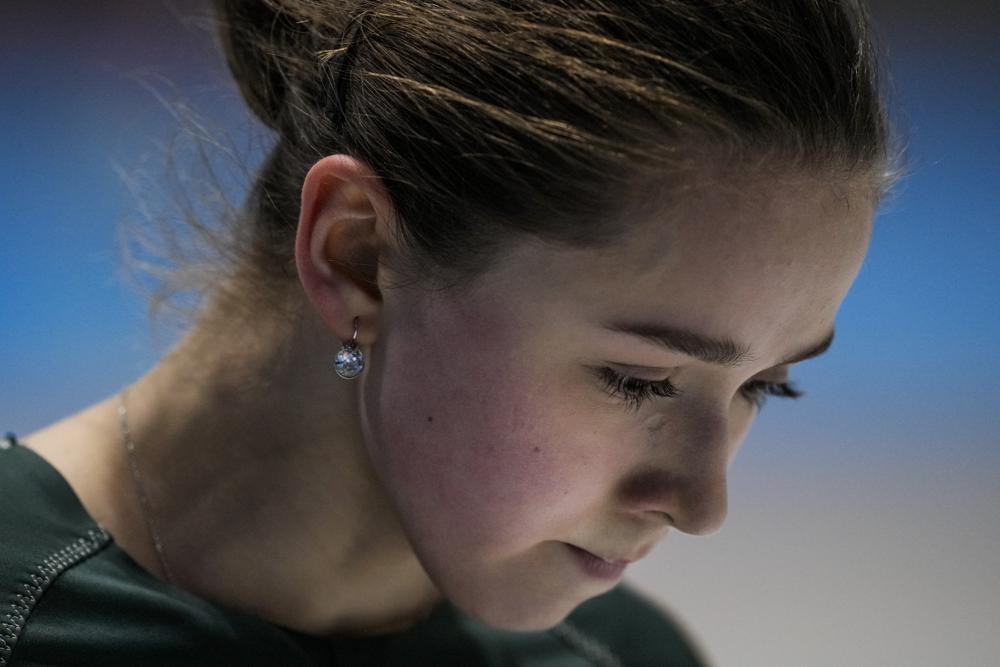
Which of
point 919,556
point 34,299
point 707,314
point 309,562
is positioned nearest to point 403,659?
point 309,562

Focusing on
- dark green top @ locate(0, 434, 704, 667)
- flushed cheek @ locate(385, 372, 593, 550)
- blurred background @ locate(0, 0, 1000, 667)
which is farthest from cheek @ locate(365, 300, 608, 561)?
blurred background @ locate(0, 0, 1000, 667)

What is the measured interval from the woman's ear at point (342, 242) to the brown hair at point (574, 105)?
0.07ft

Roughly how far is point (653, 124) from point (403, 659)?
1.91 feet

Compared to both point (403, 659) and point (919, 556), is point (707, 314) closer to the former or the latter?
point (403, 659)

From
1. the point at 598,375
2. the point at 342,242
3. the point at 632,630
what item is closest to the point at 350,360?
the point at 342,242

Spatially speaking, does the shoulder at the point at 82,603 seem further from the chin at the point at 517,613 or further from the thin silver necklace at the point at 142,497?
the chin at the point at 517,613

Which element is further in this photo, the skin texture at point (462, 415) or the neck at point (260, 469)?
the neck at point (260, 469)

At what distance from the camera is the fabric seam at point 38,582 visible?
3.24 ft

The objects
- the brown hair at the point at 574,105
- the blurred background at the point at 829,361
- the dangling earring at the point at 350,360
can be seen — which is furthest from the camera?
the blurred background at the point at 829,361

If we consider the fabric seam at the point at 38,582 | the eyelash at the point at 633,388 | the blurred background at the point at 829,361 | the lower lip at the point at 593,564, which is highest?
the blurred background at the point at 829,361

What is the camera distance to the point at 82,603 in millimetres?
1032

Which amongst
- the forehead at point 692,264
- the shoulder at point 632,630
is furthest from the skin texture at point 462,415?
the shoulder at point 632,630

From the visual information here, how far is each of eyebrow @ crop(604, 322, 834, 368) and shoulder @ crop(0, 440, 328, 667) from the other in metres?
0.43

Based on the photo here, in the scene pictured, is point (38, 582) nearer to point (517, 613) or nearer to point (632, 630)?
point (517, 613)
